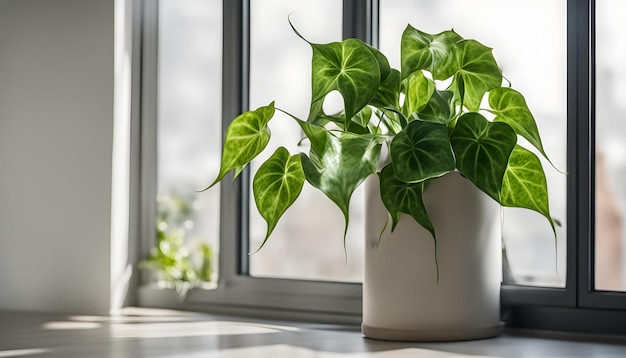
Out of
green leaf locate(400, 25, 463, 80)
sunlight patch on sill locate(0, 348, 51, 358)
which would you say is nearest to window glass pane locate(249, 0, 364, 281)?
green leaf locate(400, 25, 463, 80)

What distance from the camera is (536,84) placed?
1.71 meters

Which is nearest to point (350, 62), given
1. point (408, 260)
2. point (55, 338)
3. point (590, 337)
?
point (408, 260)

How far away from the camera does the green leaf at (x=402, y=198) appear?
150cm

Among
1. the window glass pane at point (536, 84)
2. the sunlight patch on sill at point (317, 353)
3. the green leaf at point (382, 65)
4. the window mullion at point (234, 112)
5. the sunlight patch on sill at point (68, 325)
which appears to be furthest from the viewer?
the window mullion at point (234, 112)

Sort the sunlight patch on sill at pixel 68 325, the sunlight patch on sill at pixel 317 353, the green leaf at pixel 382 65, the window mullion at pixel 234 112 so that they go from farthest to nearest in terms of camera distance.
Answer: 1. the window mullion at pixel 234 112
2. the sunlight patch on sill at pixel 68 325
3. the green leaf at pixel 382 65
4. the sunlight patch on sill at pixel 317 353

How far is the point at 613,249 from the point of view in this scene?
1606 mm

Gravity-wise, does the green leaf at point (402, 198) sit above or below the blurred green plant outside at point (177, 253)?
above

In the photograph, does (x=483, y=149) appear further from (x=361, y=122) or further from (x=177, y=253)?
(x=177, y=253)

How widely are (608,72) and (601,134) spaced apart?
0.36 ft

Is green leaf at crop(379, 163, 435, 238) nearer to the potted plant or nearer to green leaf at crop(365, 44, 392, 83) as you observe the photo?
the potted plant

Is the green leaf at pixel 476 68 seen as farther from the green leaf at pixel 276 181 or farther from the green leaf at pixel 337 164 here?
the green leaf at pixel 276 181

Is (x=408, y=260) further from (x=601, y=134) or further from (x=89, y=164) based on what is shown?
(x=89, y=164)

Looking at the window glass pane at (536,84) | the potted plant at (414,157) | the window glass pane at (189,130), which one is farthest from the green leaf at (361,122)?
the window glass pane at (189,130)

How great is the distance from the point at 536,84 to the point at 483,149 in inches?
12.2
